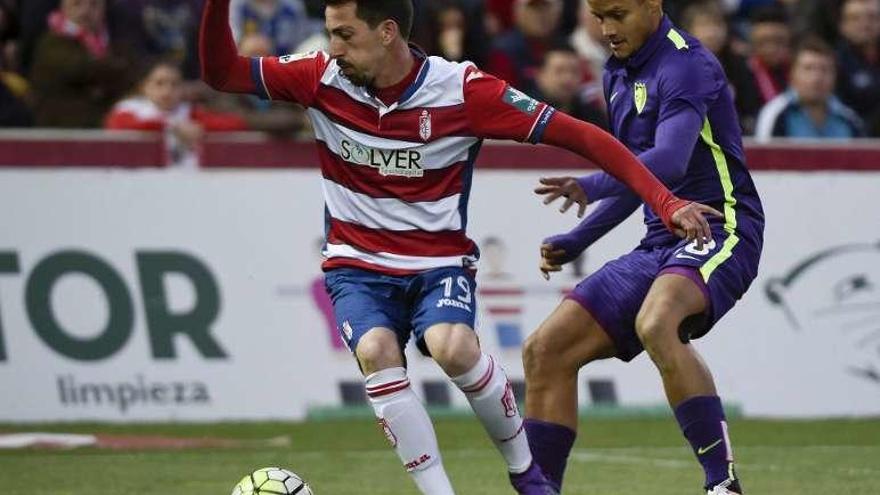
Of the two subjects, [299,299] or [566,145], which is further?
[299,299]

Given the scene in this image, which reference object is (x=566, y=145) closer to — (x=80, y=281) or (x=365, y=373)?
(x=365, y=373)

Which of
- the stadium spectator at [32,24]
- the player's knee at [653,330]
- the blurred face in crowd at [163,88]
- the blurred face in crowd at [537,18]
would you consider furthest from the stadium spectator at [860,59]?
the player's knee at [653,330]

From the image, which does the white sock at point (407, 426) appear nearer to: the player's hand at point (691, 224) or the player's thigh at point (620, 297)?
the player's thigh at point (620, 297)

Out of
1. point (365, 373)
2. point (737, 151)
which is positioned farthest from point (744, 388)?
point (365, 373)

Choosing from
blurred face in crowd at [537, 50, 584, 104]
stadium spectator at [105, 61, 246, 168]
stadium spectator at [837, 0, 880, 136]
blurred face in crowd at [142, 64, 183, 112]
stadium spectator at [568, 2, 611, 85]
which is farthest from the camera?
stadium spectator at [837, 0, 880, 136]

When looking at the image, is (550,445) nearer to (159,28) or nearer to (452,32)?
(452,32)

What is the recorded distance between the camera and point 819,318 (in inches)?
528

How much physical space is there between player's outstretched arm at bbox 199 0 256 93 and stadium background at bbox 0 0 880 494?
458 centimetres

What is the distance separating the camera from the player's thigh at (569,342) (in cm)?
838

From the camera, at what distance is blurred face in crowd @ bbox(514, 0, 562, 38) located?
16297 mm

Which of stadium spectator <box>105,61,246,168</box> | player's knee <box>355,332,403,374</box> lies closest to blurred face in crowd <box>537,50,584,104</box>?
stadium spectator <box>105,61,246,168</box>

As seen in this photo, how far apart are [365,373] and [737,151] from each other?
189 cm

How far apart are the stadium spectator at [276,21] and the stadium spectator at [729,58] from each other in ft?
10.0

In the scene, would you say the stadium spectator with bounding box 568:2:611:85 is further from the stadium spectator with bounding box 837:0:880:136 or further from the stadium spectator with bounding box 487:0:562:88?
the stadium spectator with bounding box 837:0:880:136
